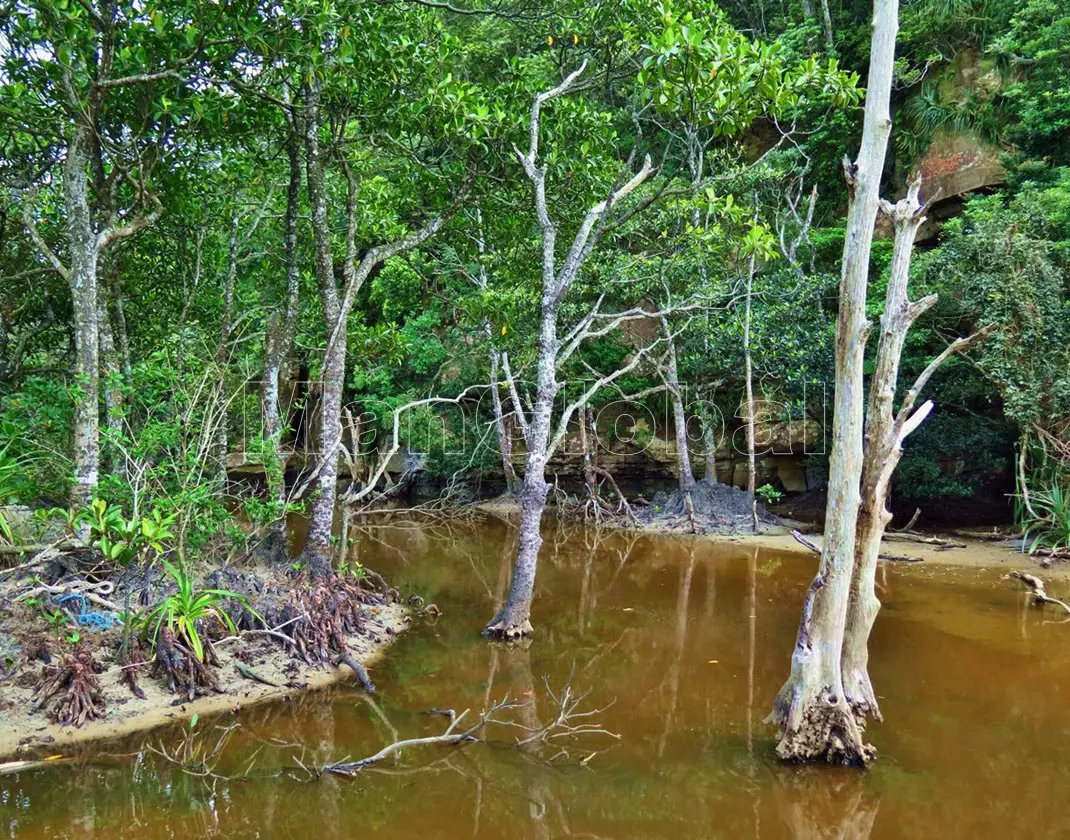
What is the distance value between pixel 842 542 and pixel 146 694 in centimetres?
488

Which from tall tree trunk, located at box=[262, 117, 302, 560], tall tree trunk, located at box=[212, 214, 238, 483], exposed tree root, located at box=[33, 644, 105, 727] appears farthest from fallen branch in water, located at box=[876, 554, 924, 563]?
exposed tree root, located at box=[33, 644, 105, 727]

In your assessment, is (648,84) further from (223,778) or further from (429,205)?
(223,778)

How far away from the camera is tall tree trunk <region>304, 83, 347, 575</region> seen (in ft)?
→ 24.2

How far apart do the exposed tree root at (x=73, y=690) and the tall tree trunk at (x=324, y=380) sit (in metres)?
2.47

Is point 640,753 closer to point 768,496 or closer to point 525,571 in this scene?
point 525,571

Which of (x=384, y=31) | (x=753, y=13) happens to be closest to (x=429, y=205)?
(x=384, y=31)

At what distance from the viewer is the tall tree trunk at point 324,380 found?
739 cm

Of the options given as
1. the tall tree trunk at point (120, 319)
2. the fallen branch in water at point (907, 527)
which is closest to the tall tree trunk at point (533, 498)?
the tall tree trunk at point (120, 319)

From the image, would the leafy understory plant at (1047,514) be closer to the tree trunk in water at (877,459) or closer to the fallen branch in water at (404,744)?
the tree trunk in water at (877,459)

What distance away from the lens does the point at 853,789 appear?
4.14 meters

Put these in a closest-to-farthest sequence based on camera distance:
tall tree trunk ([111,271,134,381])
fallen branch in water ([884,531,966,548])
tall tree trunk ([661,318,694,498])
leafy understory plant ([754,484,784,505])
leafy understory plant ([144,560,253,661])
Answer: leafy understory plant ([144,560,253,661]) < tall tree trunk ([111,271,134,381]) < fallen branch in water ([884,531,966,548]) < leafy understory plant ([754,484,784,505]) < tall tree trunk ([661,318,694,498])

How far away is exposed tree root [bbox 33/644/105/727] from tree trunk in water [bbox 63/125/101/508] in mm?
1362

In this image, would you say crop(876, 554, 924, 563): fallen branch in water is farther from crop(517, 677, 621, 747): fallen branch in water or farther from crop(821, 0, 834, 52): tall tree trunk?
crop(821, 0, 834, 52): tall tree trunk

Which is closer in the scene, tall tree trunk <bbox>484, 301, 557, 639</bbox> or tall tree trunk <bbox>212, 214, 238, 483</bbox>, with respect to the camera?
tall tree trunk <bbox>212, 214, 238, 483</bbox>
